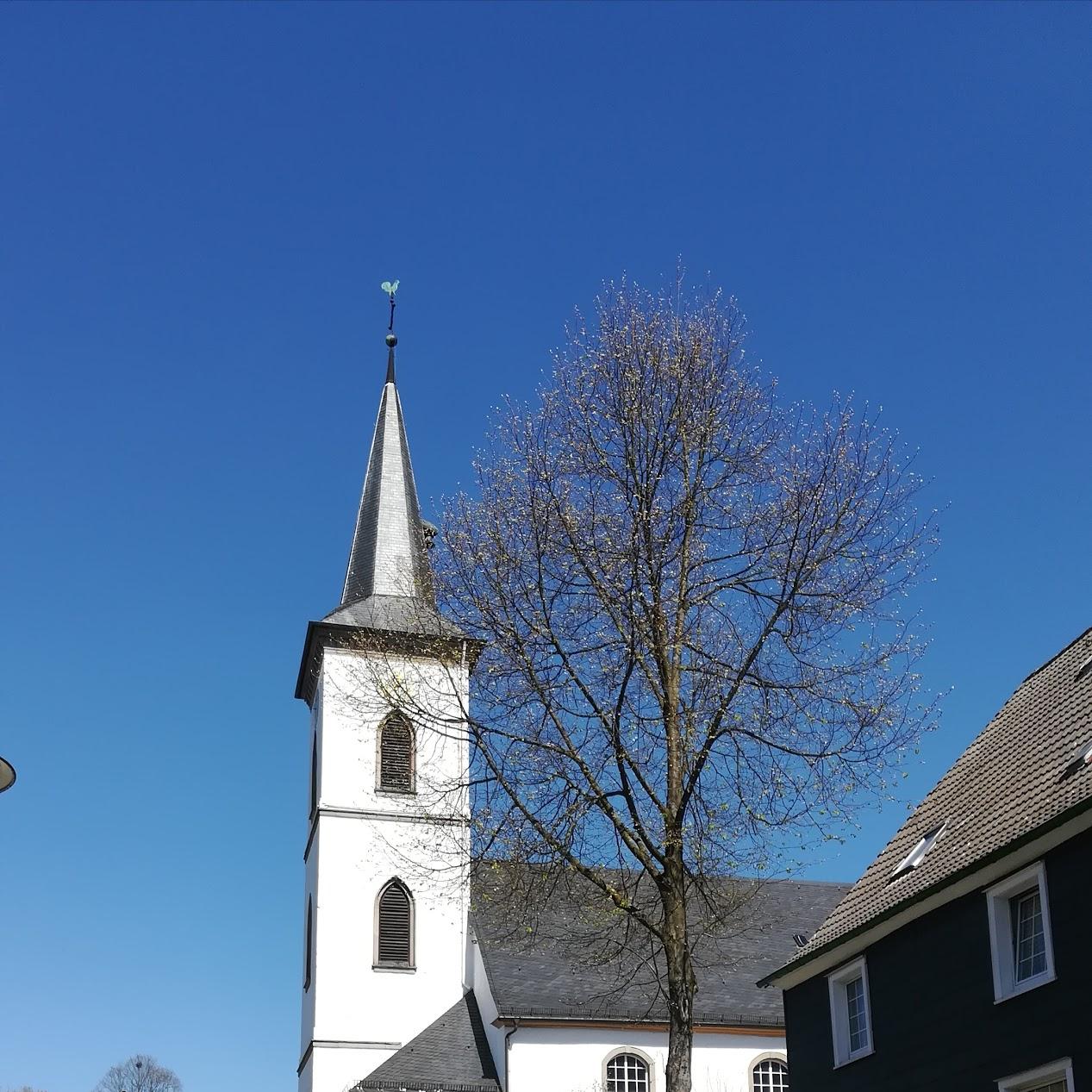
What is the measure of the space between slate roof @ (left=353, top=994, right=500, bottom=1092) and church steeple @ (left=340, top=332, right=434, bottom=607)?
10683mm

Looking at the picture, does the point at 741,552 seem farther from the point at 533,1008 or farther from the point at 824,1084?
the point at 533,1008

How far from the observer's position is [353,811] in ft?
116

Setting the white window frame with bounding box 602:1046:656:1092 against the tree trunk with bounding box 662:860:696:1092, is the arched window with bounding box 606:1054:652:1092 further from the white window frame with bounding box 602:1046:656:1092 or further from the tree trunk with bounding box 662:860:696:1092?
the tree trunk with bounding box 662:860:696:1092

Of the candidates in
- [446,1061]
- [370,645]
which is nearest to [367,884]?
[446,1061]

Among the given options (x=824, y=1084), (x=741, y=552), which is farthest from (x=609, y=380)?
(x=824, y=1084)

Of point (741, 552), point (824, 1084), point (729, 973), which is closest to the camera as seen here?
point (741, 552)

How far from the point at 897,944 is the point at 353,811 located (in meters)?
18.7

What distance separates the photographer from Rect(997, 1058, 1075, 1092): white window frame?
1494 cm

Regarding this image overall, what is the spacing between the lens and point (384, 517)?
3988 cm

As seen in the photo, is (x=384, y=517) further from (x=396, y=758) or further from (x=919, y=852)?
(x=919, y=852)

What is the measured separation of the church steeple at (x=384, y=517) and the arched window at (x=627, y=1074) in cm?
1276

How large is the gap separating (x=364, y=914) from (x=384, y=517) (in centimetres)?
1078

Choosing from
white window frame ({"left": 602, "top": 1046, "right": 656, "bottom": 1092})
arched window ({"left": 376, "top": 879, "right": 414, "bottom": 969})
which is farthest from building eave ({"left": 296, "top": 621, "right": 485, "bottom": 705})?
white window frame ({"left": 602, "top": 1046, "right": 656, "bottom": 1092})

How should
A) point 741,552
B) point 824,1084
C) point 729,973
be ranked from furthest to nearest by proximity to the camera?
1. point 729,973
2. point 824,1084
3. point 741,552
